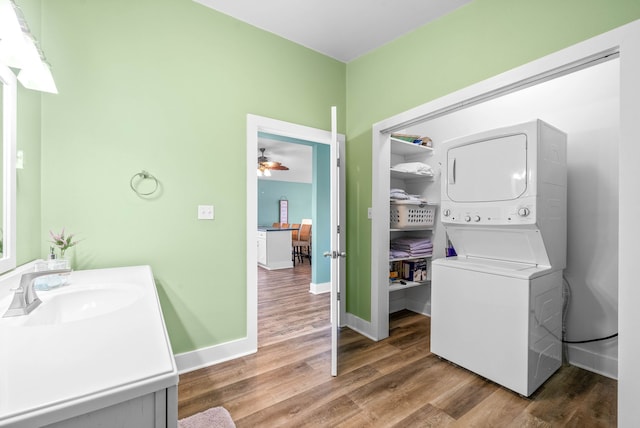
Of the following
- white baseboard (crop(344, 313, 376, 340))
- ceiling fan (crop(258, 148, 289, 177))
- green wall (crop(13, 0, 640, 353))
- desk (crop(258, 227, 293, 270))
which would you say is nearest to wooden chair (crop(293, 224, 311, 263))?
desk (crop(258, 227, 293, 270))

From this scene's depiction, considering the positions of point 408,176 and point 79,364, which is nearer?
point 79,364

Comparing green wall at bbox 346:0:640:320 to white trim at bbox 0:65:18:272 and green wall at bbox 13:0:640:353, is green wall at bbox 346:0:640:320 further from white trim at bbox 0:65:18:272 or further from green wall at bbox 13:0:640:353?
white trim at bbox 0:65:18:272

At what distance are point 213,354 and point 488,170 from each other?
2417 mm

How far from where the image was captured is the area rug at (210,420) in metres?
1.54

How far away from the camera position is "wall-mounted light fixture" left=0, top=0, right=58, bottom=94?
3.43 ft

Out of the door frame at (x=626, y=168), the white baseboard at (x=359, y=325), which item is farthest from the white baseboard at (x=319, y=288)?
the door frame at (x=626, y=168)

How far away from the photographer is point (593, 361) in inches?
84.3

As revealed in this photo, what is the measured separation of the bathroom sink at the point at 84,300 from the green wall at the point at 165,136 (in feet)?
1.86

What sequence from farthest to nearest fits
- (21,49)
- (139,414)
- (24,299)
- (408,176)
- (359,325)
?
(408,176)
(359,325)
(21,49)
(24,299)
(139,414)

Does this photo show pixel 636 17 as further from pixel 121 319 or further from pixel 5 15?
pixel 5 15

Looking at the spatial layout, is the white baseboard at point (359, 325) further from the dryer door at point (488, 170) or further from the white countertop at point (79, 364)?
the white countertop at point (79, 364)

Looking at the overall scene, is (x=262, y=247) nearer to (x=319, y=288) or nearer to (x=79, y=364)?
(x=319, y=288)

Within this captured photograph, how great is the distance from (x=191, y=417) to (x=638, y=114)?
268 cm

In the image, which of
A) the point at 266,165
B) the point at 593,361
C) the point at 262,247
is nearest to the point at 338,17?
the point at 593,361
